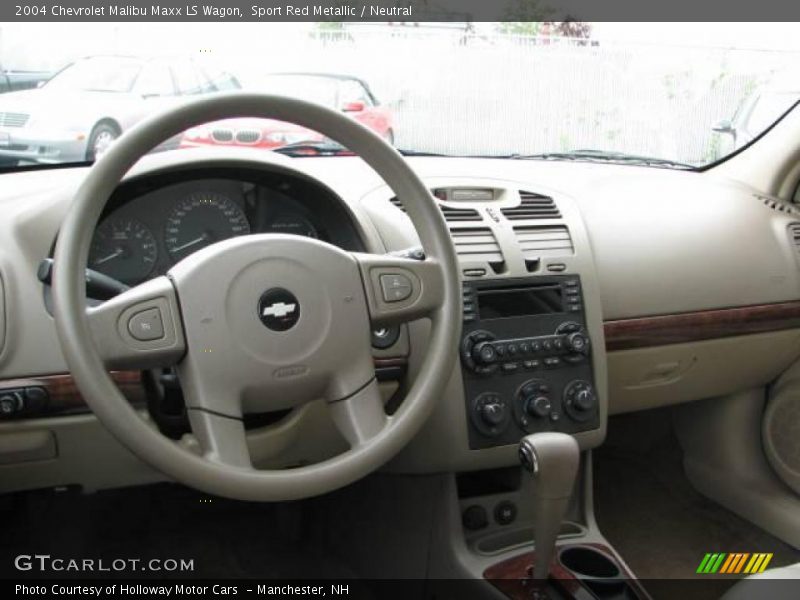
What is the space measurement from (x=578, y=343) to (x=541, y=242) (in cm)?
28

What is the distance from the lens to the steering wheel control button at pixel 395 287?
142 centimetres

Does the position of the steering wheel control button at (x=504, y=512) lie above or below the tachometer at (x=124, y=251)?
below

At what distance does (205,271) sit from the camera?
1.29 metres

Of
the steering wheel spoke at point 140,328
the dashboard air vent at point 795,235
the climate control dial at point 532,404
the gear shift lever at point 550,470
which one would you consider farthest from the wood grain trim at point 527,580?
the dashboard air vent at point 795,235

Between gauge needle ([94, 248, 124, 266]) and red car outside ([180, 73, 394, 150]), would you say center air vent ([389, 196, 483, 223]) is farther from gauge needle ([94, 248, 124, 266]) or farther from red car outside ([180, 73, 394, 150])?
gauge needle ([94, 248, 124, 266])

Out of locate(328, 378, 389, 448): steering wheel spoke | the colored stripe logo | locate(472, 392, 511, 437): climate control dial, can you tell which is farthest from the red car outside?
the colored stripe logo

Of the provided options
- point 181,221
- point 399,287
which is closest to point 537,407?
point 399,287

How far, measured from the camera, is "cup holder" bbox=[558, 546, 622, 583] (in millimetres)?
1879

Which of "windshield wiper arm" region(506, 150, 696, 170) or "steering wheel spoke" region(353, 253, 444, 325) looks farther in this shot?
"windshield wiper arm" region(506, 150, 696, 170)

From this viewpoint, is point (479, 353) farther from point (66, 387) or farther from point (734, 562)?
point (734, 562)

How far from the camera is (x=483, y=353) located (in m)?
1.85

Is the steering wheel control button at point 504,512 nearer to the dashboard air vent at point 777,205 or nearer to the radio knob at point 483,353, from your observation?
the radio knob at point 483,353

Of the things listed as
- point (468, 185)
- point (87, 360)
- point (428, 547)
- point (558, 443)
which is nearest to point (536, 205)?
point (468, 185)

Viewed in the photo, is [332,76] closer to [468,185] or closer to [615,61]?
[468,185]
